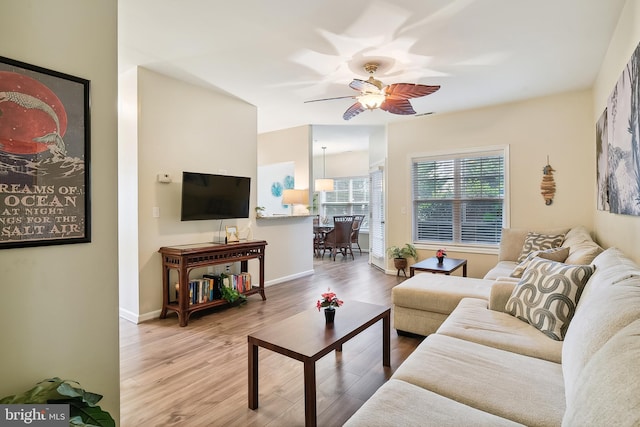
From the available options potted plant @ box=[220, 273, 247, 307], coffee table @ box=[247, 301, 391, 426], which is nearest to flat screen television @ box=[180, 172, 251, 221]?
potted plant @ box=[220, 273, 247, 307]

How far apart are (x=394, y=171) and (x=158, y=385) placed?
4572 mm

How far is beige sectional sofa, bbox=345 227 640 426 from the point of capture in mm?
851

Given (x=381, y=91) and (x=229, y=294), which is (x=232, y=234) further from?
(x=381, y=91)

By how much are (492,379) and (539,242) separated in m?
3.14

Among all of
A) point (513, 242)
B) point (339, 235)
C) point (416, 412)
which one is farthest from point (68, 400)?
point (339, 235)

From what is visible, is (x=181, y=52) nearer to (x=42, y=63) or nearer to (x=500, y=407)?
(x=42, y=63)

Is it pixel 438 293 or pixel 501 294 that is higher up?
pixel 501 294

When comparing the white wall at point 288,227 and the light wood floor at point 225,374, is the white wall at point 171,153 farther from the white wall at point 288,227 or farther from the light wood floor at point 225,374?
the white wall at point 288,227

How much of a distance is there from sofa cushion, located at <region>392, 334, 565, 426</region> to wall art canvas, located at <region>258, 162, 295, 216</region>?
7.18 metres

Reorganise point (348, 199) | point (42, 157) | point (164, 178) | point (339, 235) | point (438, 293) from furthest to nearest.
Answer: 1. point (348, 199)
2. point (339, 235)
3. point (164, 178)
4. point (438, 293)
5. point (42, 157)

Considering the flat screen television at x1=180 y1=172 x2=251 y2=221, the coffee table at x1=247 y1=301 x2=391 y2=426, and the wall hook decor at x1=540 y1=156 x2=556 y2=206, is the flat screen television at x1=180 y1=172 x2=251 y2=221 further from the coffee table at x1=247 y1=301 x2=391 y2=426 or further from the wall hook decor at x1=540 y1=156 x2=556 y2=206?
the wall hook decor at x1=540 y1=156 x2=556 y2=206

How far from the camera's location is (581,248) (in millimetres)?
2779

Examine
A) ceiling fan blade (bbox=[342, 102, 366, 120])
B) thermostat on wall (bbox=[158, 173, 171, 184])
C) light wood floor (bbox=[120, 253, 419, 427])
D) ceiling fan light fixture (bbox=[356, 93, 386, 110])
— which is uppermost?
ceiling fan blade (bbox=[342, 102, 366, 120])

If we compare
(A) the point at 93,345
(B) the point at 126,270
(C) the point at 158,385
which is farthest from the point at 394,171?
(A) the point at 93,345
